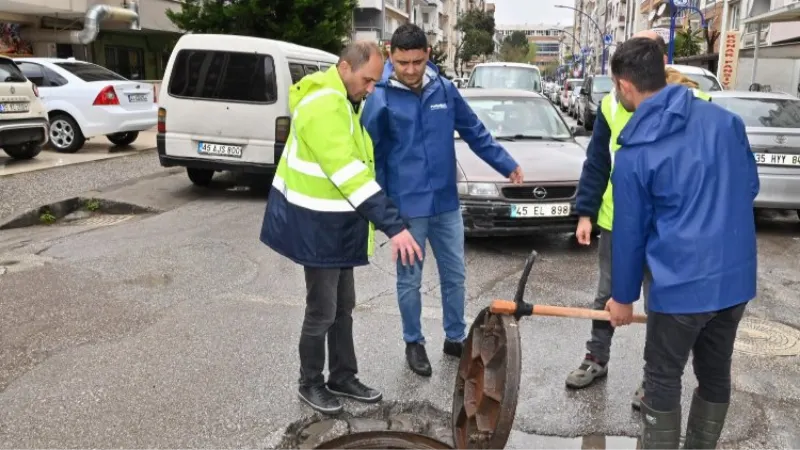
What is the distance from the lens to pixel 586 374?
396 cm

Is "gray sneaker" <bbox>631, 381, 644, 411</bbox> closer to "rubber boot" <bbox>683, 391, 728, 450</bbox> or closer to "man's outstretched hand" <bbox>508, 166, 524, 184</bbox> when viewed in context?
"rubber boot" <bbox>683, 391, 728, 450</bbox>

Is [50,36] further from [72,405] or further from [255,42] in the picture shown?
[72,405]

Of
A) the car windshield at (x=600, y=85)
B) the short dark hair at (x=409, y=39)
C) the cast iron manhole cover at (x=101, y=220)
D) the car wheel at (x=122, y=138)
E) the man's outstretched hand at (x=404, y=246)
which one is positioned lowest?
the cast iron manhole cover at (x=101, y=220)

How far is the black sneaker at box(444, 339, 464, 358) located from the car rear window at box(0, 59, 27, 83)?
9.26 metres

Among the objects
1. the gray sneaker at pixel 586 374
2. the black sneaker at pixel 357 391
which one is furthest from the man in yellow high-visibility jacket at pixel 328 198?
the gray sneaker at pixel 586 374

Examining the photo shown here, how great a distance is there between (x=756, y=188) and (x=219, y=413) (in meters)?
2.66

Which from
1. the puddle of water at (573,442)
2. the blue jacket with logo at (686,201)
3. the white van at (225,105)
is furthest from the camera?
the white van at (225,105)

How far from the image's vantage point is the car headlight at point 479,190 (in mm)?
6602

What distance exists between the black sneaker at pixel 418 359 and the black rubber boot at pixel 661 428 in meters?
1.51

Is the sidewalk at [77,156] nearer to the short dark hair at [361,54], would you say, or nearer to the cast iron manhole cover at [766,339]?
the short dark hair at [361,54]

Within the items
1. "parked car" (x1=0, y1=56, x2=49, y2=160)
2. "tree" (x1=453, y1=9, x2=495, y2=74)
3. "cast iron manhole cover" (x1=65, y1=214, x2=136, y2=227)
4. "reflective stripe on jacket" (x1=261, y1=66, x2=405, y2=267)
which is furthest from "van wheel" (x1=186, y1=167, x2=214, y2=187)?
"tree" (x1=453, y1=9, x2=495, y2=74)

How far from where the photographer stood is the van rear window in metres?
9.03

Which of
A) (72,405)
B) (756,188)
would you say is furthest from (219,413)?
(756,188)

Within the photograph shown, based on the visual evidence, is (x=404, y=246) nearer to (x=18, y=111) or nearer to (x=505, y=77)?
(x=18, y=111)
